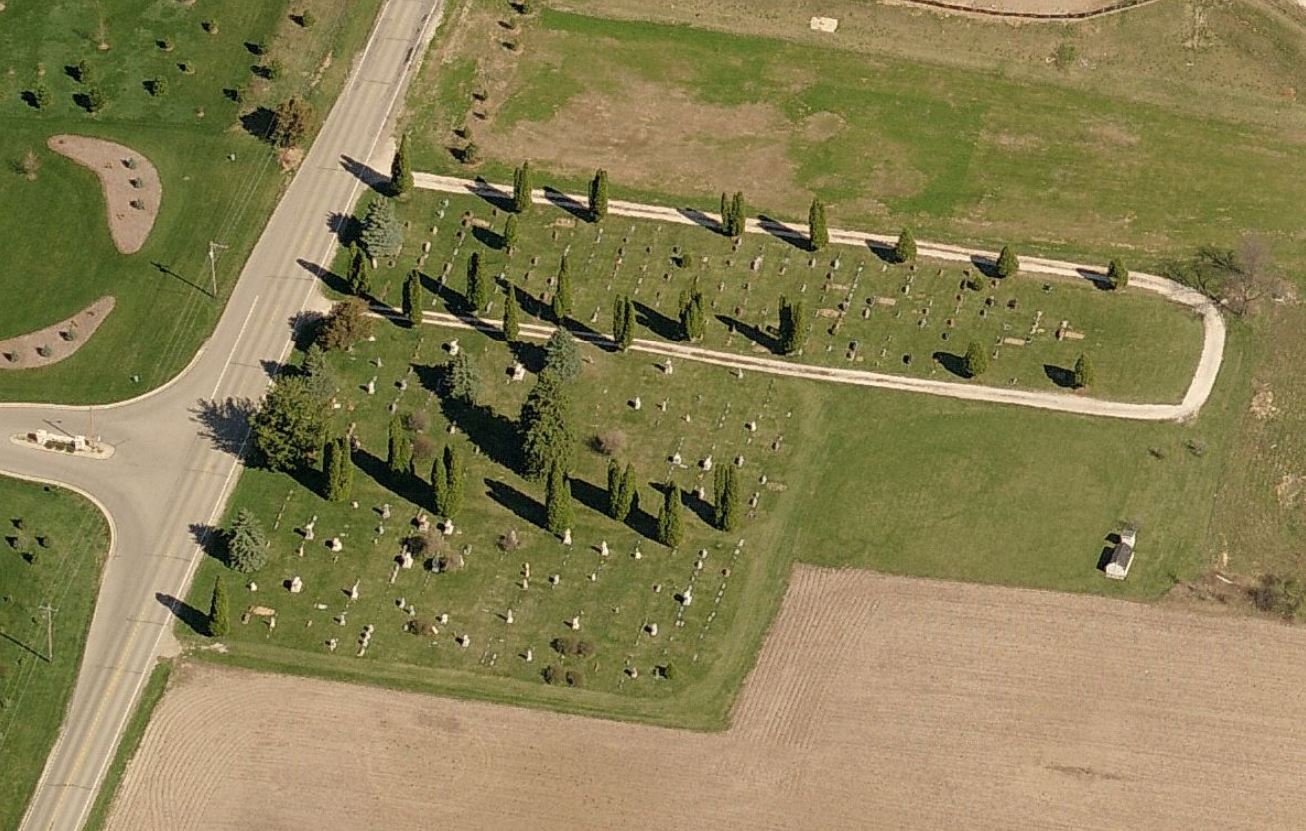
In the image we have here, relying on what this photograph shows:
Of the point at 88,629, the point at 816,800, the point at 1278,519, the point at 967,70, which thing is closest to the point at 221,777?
the point at 88,629

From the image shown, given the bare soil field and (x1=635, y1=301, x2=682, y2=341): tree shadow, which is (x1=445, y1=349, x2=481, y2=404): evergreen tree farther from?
the bare soil field

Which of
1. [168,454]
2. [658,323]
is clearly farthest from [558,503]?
[168,454]

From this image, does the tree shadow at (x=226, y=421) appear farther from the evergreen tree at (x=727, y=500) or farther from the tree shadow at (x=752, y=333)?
the tree shadow at (x=752, y=333)

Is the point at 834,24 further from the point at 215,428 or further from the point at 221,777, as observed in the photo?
the point at 221,777

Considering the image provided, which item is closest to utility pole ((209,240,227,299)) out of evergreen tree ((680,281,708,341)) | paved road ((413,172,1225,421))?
paved road ((413,172,1225,421))

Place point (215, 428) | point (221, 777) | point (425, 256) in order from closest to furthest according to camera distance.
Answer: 1. point (221, 777)
2. point (215, 428)
3. point (425, 256)

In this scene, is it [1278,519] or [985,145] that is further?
[985,145]

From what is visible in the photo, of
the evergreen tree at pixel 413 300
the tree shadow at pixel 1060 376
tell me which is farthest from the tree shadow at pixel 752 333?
the evergreen tree at pixel 413 300

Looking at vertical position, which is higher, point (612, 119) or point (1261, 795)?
point (612, 119)

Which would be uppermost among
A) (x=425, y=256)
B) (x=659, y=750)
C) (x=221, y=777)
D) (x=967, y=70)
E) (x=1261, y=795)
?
(x=967, y=70)
